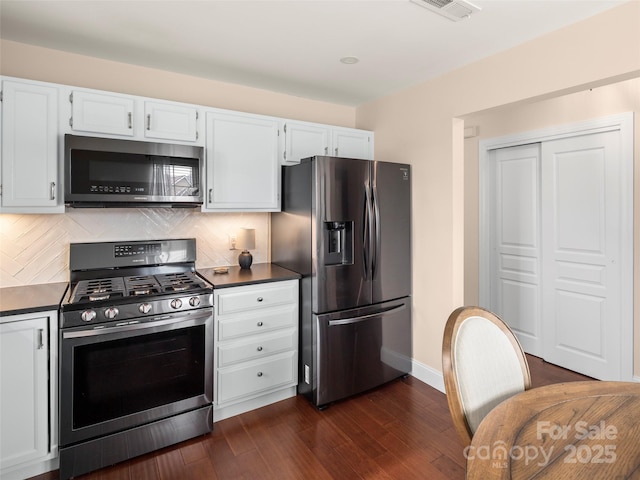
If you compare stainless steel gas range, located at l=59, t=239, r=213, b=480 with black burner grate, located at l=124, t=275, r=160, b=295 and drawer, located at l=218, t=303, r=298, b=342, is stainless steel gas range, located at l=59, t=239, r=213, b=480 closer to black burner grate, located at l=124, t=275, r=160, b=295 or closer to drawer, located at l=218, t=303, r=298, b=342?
black burner grate, located at l=124, t=275, r=160, b=295

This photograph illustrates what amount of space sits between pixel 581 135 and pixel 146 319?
3.68m

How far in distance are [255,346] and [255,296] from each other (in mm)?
367

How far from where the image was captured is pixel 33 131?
215 cm

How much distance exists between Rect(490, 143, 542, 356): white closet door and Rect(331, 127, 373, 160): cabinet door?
139 cm

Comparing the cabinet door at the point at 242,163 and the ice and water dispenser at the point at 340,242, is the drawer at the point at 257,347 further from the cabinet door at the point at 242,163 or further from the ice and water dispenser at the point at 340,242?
the cabinet door at the point at 242,163

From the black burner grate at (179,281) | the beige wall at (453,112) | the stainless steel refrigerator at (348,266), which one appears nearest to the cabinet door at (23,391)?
the black burner grate at (179,281)

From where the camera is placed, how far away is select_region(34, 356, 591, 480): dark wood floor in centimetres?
199

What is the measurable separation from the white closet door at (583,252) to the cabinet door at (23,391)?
12.9ft

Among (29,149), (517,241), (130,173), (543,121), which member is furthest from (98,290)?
(543,121)

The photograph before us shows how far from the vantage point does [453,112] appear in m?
2.81

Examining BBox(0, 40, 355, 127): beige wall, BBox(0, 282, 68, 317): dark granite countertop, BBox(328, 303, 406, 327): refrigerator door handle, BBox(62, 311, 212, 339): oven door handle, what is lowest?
BBox(328, 303, 406, 327): refrigerator door handle

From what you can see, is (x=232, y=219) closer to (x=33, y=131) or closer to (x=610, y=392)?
(x=33, y=131)

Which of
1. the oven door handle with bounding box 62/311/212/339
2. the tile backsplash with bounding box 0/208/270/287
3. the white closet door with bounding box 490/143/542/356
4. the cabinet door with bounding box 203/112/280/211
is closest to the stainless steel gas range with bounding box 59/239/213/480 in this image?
the oven door handle with bounding box 62/311/212/339

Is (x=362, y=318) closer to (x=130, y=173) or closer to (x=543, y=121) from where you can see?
(x=130, y=173)
